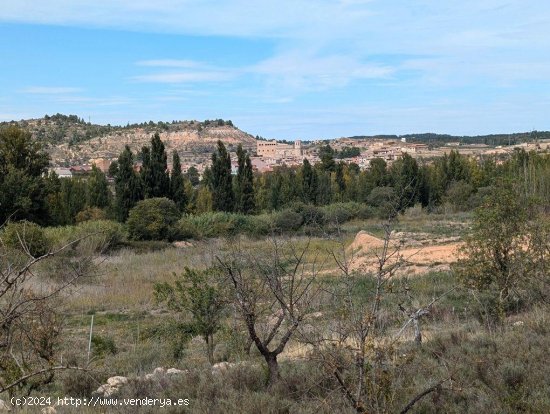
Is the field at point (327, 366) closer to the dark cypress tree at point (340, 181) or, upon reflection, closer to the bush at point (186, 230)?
the bush at point (186, 230)

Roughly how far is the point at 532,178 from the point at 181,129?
9117 cm

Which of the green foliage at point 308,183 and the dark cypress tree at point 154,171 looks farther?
the green foliage at point 308,183

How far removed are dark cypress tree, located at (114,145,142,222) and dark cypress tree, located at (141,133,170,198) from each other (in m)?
0.50

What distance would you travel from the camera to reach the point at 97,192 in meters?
41.8

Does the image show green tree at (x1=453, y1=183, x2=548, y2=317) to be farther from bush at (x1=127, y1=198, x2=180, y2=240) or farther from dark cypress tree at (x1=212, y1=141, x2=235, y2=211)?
dark cypress tree at (x1=212, y1=141, x2=235, y2=211)

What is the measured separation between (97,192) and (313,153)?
97.0 metres

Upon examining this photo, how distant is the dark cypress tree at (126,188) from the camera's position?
1278 inches

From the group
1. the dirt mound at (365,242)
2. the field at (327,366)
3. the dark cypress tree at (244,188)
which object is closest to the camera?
the field at (327,366)

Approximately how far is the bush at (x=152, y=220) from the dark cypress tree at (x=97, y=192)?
42.6ft

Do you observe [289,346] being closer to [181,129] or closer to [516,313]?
[516,313]

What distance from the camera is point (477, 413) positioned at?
4363mm

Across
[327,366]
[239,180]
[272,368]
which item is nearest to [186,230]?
[239,180]

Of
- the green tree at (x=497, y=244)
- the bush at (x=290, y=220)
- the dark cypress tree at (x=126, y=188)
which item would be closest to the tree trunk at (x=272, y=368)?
the green tree at (x=497, y=244)

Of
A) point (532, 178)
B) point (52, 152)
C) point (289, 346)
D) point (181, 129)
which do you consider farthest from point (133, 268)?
point (181, 129)
